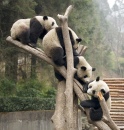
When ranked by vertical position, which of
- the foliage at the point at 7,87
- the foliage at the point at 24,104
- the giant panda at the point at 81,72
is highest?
the foliage at the point at 7,87

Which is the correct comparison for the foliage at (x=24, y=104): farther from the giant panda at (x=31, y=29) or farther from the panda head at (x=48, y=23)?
the panda head at (x=48, y=23)

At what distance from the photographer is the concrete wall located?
8.73 m

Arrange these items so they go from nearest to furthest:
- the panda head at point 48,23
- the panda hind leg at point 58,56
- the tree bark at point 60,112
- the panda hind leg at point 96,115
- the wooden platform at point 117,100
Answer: the panda hind leg at point 96,115, the tree bark at point 60,112, the panda hind leg at point 58,56, the panda head at point 48,23, the wooden platform at point 117,100

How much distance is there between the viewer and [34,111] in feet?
30.3

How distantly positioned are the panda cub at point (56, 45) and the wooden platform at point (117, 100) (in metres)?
1.59

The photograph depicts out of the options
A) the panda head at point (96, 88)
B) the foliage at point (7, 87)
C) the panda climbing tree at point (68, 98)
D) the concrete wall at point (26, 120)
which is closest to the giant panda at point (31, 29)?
the panda climbing tree at point (68, 98)

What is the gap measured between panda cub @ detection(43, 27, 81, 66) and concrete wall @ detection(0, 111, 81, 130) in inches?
184

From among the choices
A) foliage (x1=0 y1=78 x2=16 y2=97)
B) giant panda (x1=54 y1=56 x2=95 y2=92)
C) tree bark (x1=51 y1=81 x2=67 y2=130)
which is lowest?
tree bark (x1=51 y1=81 x2=67 y2=130)

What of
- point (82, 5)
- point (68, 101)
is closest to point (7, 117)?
point (82, 5)

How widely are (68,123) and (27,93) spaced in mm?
5673

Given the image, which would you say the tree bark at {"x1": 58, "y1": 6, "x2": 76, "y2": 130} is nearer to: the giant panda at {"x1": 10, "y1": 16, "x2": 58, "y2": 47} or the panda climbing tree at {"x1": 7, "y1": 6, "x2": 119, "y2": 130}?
the panda climbing tree at {"x1": 7, "y1": 6, "x2": 119, "y2": 130}

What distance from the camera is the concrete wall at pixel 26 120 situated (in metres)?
8.73

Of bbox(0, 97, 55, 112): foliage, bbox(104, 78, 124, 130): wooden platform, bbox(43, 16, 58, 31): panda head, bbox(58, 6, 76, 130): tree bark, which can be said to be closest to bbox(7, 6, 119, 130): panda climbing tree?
bbox(58, 6, 76, 130): tree bark

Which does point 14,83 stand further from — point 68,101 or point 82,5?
point 68,101
